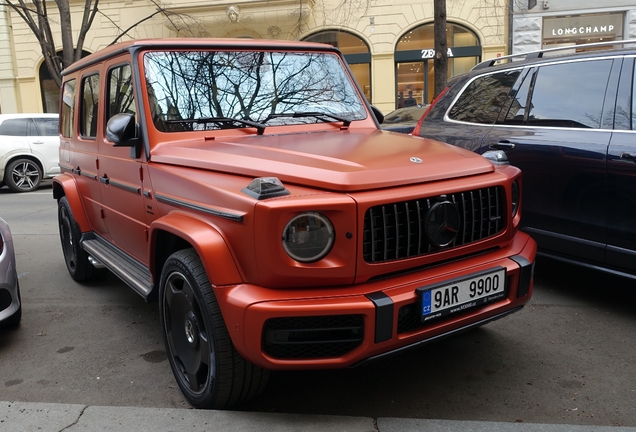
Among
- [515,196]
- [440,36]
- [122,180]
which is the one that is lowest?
[515,196]

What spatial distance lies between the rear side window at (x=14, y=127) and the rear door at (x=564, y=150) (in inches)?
461

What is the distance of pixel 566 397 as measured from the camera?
119 inches

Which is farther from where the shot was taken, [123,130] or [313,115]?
[313,115]

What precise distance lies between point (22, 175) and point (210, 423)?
1208 cm

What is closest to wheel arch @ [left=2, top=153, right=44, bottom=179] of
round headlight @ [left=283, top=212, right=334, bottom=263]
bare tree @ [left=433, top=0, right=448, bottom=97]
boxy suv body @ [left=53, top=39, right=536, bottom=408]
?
bare tree @ [left=433, top=0, right=448, bottom=97]

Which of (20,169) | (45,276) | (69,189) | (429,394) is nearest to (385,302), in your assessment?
(429,394)

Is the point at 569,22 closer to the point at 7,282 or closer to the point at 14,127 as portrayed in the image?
the point at 14,127

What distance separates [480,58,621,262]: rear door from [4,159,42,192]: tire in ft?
37.5

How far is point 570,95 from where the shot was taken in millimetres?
4301

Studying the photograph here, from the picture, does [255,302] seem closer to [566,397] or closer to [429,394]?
[429,394]

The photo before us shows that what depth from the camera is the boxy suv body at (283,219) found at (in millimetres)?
2461

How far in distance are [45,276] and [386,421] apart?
4.23 m

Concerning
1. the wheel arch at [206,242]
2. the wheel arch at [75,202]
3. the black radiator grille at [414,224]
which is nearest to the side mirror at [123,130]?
the wheel arch at [206,242]

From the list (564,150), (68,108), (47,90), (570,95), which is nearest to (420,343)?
(564,150)
